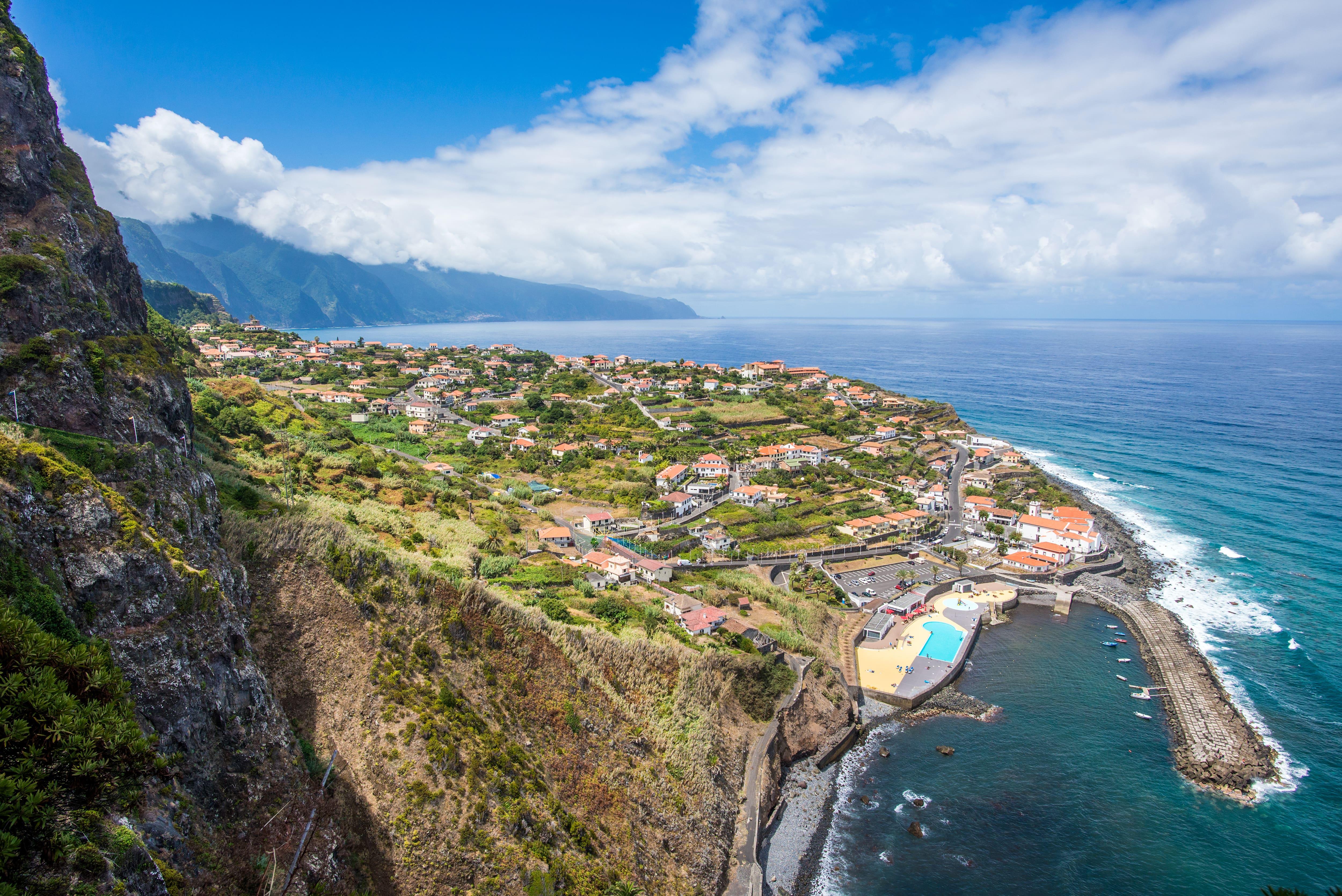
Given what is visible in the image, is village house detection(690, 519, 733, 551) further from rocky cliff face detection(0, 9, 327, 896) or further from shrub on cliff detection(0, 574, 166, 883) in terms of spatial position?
shrub on cliff detection(0, 574, 166, 883)

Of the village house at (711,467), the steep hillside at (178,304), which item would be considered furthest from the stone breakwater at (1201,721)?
the steep hillside at (178,304)

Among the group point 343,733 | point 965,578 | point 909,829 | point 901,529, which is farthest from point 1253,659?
point 343,733

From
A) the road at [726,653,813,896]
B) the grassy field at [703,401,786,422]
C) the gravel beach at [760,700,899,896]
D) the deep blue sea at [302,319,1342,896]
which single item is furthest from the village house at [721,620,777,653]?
the grassy field at [703,401,786,422]

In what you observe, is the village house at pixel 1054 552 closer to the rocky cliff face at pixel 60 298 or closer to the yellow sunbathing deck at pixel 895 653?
the yellow sunbathing deck at pixel 895 653

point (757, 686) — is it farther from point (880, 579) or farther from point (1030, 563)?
point (1030, 563)

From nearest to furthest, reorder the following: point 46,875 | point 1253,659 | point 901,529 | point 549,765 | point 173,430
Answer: point 46,875 → point 173,430 → point 549,765 → point 1253,659 → point 901,529

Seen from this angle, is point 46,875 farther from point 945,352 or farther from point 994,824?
point 945,352
